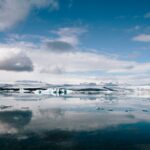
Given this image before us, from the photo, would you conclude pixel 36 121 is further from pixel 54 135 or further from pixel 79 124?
pixel 54 135

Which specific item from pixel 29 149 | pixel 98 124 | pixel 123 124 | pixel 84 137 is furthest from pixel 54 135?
pixel 123 124

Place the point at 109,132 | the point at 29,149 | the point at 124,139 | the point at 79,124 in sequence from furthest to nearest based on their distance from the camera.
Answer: the point at 79,124, the point at 109,132, the point at 124,139, the point at 29,149

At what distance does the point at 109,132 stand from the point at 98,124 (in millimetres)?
2266

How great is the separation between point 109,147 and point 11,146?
3.66m

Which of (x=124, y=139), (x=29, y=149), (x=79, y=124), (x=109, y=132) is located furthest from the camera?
(x=79, y=124)

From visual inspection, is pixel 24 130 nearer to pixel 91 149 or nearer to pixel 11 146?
pixel 11 146

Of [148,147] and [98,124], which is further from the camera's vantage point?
[98,124]

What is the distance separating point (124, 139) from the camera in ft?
37.1

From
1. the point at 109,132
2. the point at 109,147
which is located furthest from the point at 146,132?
the point at 109,147

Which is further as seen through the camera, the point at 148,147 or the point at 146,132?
the point at 146,132

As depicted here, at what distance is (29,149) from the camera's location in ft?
31.2

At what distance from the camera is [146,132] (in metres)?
12.7

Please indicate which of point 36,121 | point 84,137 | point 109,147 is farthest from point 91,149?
point 36,121

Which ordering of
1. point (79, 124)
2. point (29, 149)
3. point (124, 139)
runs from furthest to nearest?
point (79, 124)
point (124, 139)
point (29, 149)
